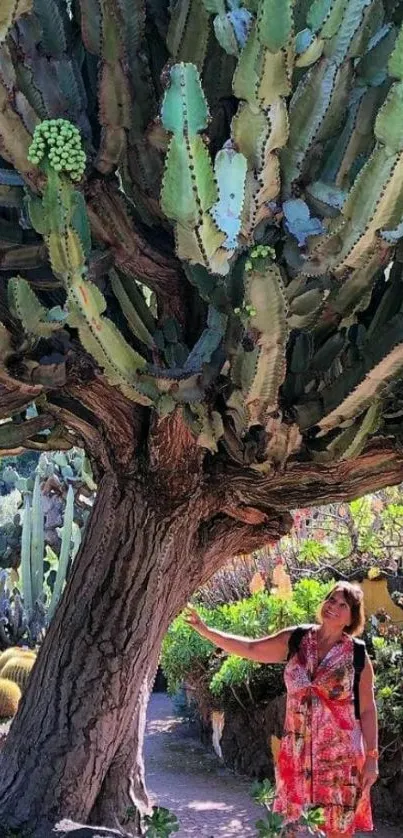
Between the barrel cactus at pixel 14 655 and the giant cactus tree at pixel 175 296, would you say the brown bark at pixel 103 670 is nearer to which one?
the giant cactus tree at pixel 175 296

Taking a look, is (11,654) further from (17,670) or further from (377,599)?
(377,599)

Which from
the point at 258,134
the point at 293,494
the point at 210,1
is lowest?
the point at 293,494

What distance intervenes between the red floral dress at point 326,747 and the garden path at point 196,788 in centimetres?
242

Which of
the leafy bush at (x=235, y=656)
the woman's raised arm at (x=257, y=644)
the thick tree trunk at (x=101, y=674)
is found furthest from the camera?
the leafy bush at (x=235, y=656)

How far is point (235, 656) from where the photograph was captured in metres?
7.90

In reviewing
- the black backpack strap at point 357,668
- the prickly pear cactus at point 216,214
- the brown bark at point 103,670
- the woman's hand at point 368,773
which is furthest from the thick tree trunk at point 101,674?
the woman's hand at point 368,773

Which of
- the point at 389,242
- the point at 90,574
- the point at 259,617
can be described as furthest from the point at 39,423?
the point at 259,617

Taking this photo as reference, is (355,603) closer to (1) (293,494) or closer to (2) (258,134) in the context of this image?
(1) (293,494)

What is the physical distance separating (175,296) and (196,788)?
5.74 meters

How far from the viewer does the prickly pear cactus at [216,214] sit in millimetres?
2520

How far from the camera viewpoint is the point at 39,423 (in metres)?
3.99

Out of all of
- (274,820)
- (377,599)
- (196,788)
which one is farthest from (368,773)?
(377,599)

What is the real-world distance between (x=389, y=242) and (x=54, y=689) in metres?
2.19

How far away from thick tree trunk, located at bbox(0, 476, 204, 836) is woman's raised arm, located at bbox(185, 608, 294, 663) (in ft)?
1.38
